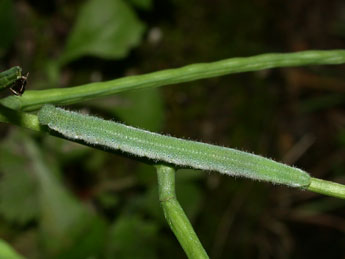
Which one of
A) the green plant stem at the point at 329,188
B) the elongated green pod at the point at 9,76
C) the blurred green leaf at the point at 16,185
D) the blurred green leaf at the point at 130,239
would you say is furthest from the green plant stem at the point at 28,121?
the blurred green leaf at the point at 130,239

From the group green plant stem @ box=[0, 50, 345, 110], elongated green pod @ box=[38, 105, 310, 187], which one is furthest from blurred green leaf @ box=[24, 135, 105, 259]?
elongated green pod @ box=[38, 105, 310, 187]

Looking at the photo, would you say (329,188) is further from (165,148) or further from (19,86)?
(19,86)

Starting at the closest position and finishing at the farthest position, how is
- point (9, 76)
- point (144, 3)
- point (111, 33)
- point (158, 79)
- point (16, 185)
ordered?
point (9, 76) → point (158, 79) → point (144, 3) → point (16, 185) → point (111, 33)

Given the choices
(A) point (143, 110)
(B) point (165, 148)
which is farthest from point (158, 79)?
(A) point (143, 110)

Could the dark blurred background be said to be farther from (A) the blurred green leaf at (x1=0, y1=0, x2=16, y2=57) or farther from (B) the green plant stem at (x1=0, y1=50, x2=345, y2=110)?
(B) the green plant stem at (x1=0, y1=50, x2=345, y2=110)

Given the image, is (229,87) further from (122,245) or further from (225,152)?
(225,152)

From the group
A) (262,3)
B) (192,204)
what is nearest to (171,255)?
(192,204)
